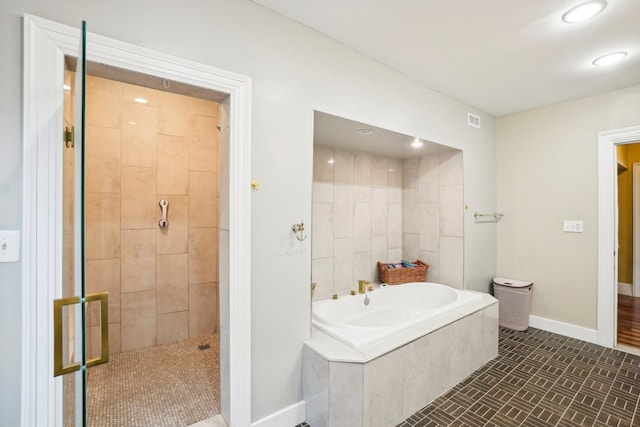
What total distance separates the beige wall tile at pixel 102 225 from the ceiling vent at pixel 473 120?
11.6ft

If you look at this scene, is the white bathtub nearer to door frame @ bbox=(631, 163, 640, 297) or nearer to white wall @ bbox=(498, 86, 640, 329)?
white wall @ bbox=(498, 86, 640, 329)

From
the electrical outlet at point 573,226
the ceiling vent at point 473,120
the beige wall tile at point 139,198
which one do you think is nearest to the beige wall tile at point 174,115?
the beige wall tile at point 139,198

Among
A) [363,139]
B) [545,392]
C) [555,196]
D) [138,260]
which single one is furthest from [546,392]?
[138,260]

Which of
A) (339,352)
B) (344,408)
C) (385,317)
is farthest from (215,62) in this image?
(385,317)

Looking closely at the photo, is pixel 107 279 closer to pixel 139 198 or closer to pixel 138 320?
pixel 138 320

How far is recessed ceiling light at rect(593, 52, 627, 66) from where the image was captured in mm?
2180

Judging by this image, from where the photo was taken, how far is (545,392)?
212 centimetres

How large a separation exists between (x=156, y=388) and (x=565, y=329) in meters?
3.89

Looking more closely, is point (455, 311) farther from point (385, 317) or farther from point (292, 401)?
point (292, 401)

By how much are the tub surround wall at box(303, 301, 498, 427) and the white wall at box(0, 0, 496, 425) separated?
169 millimetres

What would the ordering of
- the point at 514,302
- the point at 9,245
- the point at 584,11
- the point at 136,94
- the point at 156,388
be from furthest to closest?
the point at 514,302
the point at 136,94
the point at 156,388
the point at 584,11
the point at 9,245

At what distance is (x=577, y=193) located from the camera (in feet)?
9.98

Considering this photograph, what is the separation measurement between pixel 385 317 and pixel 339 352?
1.36 meters

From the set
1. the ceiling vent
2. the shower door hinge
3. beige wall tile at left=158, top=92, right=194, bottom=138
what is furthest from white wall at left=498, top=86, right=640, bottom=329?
the shower door hinge
